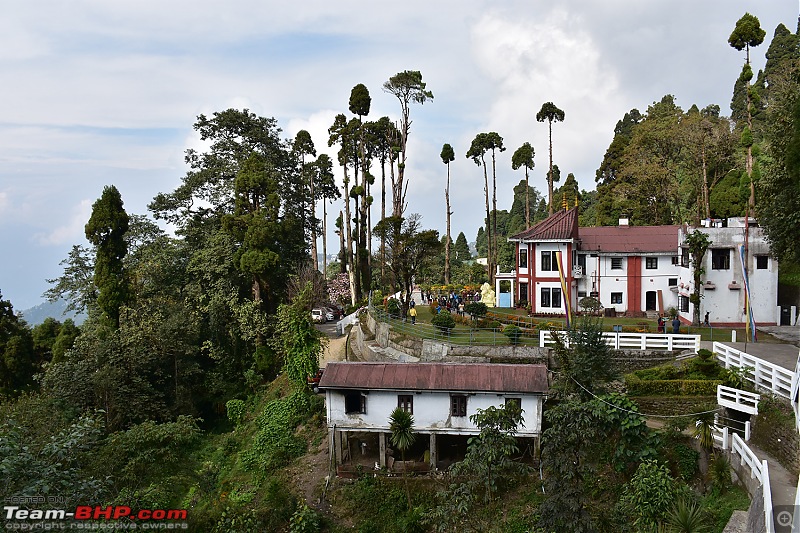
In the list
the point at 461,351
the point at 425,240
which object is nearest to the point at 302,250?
the point at 425,240

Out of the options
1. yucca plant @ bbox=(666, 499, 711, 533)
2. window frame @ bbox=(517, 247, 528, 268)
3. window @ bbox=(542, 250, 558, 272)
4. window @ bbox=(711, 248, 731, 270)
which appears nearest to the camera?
yucca plant @ bbox=(666, 499, 711, 533)

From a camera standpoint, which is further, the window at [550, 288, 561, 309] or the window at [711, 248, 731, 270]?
the window at [550, 288, 561, 309]

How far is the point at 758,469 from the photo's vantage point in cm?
1352

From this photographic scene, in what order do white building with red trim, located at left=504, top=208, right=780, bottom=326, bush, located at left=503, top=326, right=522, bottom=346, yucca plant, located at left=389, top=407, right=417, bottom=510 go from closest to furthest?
yucca plant, located at left=389, top=407, right=417, bottom=510 < bush, located at left=503, top=326, right=522, bottom=346 < white building with red trim, located at left=504, top=208, right=780, bottom=326

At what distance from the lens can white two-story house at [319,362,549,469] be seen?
2116 centimetres

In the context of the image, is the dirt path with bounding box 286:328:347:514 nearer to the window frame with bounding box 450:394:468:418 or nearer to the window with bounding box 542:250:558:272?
the window frame with bounding box 450:394:468:418

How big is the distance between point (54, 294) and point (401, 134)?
31.1 metres

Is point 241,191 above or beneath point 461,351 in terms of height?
above

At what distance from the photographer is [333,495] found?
21312 mm

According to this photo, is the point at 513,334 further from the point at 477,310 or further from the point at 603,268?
the point at 603,268

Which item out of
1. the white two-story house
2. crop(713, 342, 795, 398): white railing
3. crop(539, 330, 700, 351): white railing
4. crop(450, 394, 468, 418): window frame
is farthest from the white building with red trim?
crop(450, 394, 468, 418): window frame

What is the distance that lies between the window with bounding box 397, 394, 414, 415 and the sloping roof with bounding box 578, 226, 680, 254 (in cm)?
2038

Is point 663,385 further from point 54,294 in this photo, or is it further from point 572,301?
point 54,294

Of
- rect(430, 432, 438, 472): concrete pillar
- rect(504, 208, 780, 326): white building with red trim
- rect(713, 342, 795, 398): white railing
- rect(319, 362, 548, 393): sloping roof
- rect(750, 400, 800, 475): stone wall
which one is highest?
rect(504, 208, 780, 326): white building with red trim
